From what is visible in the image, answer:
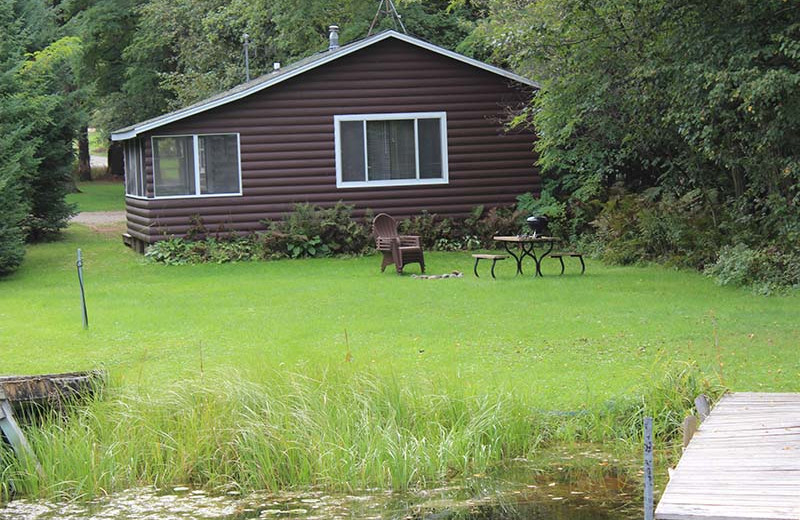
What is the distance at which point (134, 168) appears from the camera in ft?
78.4

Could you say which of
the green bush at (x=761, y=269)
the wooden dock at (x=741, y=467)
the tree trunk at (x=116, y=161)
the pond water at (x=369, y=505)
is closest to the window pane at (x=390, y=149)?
the green bush at (x=761, y=269)

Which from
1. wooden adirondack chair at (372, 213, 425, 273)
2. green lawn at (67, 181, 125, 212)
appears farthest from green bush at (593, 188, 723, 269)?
green lawn at (67, 181, 125, 212)

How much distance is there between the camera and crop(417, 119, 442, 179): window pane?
22469mm

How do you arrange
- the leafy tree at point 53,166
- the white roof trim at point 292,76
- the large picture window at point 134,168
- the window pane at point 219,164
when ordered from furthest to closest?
the leafy tree at point 53,166, the large picture window at point 134,168, the window pane at point 219,164, the white roof trim at point 292,76

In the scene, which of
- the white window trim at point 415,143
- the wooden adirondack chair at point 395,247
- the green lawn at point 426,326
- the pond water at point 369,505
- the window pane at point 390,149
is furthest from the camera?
the window pane at point 390,149

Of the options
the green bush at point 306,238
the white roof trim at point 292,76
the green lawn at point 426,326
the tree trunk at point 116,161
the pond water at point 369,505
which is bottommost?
the pond water at point 369,505

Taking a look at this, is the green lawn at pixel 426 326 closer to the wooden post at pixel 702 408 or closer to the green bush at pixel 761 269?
the green bush at pixel 761 269

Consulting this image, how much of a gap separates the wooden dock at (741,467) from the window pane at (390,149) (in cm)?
1549

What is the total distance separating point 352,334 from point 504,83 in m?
11.5

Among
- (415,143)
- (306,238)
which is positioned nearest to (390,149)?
(415,143)

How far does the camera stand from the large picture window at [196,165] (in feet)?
71.2

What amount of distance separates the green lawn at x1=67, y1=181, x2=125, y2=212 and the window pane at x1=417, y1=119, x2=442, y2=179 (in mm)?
15225

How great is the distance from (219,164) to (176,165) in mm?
826

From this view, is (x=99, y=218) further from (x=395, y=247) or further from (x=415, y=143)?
(x=395, y=247)
